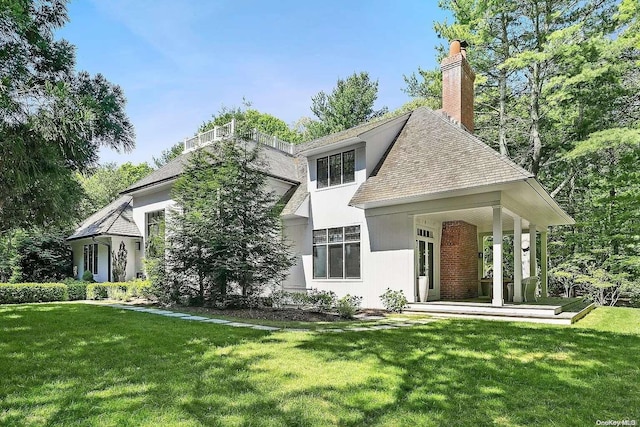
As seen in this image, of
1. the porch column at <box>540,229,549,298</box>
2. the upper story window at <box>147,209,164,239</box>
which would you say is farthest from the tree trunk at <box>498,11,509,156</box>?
the upper story window at <box>147,209,164,239</box>

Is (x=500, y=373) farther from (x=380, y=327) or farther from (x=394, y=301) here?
(x=394, y=301)

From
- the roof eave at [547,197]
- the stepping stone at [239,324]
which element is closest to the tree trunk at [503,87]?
→ the roof eave at [547,197]

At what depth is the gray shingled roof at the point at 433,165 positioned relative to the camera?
34.2 ft

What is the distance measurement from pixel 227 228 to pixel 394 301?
5377 mm

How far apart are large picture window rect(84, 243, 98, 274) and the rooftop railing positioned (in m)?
7.44

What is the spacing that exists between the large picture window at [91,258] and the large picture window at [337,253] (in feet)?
43.0

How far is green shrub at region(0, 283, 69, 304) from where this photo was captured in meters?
15.6

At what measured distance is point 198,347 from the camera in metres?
6.16

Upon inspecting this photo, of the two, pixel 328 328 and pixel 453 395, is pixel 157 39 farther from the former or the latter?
pixel 453 395

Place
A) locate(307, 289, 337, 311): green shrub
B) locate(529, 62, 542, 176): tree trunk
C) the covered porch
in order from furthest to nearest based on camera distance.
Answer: locate(529, 62, 542, 176): tree trunk → locate(307, 289, 337, 311): green shrub → the covered porch

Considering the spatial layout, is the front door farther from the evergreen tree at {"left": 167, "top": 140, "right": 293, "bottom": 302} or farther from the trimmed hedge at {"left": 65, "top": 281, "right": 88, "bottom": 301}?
the trimmed hedge at {"left": 65, "top": 281, "right": 88, "bottom": 301}

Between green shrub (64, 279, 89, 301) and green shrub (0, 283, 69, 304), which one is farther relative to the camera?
green shrub (64, 279, 89, 301)

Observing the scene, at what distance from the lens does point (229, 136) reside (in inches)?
473

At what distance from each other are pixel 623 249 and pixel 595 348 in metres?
16.7
